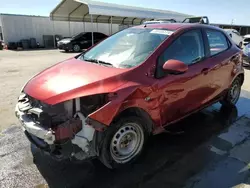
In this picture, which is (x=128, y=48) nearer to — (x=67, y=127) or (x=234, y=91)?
(x=67, y=127)

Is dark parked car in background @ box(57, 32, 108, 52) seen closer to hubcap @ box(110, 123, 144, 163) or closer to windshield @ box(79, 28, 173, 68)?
windshield @ box(79, 28, 173, 68)

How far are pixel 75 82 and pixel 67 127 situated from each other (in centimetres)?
55

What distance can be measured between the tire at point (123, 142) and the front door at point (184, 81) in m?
0.42

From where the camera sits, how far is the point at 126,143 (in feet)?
9.50

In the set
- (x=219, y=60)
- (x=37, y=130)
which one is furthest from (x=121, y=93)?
(x=219, y=60)

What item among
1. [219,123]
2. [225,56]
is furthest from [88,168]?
[225,56]

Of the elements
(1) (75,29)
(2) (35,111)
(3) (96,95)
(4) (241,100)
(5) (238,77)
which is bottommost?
(1) (75,29)

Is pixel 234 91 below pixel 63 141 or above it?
below

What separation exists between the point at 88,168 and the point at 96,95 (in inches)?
38.9

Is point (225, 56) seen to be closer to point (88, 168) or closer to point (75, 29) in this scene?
point (88, 168)

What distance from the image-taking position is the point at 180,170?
285cm

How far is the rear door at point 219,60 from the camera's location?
385 centimetres

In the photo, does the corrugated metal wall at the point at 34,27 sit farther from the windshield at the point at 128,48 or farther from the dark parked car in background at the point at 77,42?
the windshield at the point at 128,48

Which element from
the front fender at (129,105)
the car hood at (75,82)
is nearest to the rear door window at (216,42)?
the front fender at (129,105)
